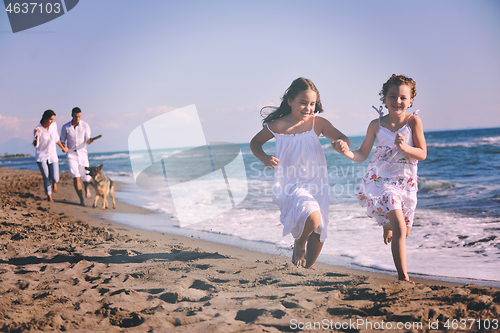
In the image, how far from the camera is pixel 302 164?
3445mm

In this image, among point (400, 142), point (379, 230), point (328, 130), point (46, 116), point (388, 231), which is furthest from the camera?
point (46, 116)

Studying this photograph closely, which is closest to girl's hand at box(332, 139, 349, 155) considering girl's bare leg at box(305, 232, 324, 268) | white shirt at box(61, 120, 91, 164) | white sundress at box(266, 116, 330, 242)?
white sundress at box(266, 116, 330, 242)

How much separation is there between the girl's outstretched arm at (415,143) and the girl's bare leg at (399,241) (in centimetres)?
52

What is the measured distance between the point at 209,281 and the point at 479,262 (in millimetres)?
3059

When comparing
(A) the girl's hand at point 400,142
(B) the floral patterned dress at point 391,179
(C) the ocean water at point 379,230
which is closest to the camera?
(A) the girl's hand at point 400,142

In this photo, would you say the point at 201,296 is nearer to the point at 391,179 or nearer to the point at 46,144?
the point at 391,179

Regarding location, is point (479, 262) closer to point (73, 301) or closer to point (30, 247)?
point (73, 301)

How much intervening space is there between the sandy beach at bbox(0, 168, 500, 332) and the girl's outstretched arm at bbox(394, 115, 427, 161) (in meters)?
1.10

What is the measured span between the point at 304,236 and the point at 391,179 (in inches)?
38.3

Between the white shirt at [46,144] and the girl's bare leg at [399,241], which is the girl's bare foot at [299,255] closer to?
the girl's bare leg at [399,241]

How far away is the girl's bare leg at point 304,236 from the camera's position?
3162 millimetres

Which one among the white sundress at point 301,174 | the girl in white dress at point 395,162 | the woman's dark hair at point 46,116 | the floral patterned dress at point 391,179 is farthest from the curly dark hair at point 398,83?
the woman's dark hair at point 46,116

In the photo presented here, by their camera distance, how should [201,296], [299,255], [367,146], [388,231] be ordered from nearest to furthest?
[201,296], [388,231], [367,146], [299,255]

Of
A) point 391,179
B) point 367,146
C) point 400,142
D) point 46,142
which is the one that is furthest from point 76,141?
point 400,142
